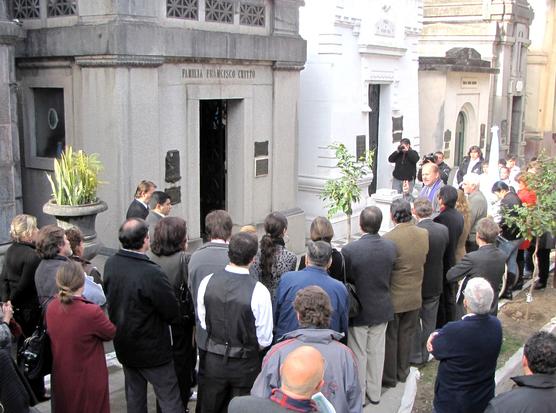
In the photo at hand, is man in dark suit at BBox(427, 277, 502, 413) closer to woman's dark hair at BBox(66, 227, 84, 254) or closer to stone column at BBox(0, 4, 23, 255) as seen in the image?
woman's dark hair at BBox(66, 227, 84, 254)

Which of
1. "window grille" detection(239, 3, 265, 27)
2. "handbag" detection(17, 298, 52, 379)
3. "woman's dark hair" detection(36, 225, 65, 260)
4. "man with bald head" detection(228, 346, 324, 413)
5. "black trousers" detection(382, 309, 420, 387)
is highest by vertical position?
"window grille" detection(239, 3, 265, 27)

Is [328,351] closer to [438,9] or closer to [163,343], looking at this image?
[163,343]

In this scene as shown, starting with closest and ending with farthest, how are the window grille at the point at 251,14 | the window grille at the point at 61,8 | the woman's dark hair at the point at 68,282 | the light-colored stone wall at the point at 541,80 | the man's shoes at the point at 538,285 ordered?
the woman's dark hair at the point at 68,282, the window grille at the point at 61,8, the window grille at the point at 251,14, the man's shoes at the point at 538,285, the light-colored stone wall at the point at 541,80

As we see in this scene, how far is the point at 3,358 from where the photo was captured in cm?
370

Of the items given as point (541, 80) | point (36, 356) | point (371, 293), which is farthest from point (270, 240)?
point (541, 80)

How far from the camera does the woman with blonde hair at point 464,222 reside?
24.6ft

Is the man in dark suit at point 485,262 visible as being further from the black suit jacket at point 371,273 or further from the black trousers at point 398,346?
the black suit jacket at point 371,273

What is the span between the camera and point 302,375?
2.97 m

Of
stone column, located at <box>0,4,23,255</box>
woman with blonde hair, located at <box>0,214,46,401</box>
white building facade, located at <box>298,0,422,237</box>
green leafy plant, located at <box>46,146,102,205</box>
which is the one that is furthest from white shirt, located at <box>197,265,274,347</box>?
white building facade, located at <box>298,0,422,237</box>

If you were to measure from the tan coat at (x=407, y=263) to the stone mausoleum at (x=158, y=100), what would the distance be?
404cm

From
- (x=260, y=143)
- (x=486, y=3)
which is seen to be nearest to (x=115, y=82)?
(x=260, y=143)

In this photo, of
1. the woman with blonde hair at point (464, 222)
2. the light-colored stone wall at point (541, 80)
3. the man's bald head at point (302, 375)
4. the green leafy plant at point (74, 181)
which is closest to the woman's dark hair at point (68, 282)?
the man's bald head at point (302, 375)

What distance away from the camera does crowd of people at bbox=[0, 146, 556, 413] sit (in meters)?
3.81

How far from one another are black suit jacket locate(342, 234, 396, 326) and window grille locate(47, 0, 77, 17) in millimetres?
5446
